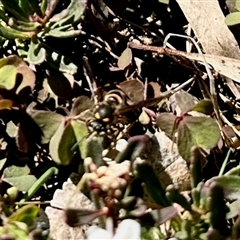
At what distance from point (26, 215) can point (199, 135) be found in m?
0.56

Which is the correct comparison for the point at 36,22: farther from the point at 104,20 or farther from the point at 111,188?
the point at 111,188

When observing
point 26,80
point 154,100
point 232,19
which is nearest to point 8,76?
point 26,80

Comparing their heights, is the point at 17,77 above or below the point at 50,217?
above

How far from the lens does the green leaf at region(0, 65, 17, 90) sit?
224 centimetres

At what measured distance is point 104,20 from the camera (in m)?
2.56

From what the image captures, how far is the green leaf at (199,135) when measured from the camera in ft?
7.25

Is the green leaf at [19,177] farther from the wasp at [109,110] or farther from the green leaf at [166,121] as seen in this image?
the green leaf at [166,121]

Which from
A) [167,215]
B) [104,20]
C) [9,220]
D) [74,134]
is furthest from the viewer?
[104,20]

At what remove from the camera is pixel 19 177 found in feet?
7.52

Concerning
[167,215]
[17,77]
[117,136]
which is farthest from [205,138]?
[17,77]

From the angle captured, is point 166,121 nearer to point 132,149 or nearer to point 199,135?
point 199,135

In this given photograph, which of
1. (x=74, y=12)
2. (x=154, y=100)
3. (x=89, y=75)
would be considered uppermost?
(x=74, y=12)

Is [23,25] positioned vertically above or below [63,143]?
above

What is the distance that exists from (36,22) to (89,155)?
51 centimetres
